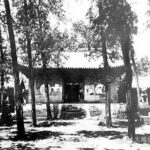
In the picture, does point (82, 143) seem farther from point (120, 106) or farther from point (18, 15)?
point (120, 106)

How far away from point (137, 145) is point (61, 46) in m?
10.5

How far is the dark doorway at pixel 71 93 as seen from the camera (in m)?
31.0

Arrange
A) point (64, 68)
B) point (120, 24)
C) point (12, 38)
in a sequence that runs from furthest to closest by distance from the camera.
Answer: point (64, 68)
point (12, 38)
point (120, 24)

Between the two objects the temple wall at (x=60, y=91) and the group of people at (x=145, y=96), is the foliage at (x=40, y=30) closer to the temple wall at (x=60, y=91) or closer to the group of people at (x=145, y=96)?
the temple wall at (x=60, y=91)

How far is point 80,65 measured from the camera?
97.2 feet

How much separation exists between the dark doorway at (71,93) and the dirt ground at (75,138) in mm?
11043

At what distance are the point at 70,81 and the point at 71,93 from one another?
1583mm

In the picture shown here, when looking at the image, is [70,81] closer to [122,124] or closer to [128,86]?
[122,124]

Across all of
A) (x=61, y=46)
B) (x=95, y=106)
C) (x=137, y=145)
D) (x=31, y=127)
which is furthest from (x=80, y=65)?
(x=137, y=145)

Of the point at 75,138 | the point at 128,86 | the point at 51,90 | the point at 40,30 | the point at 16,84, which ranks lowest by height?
the point at 75,138

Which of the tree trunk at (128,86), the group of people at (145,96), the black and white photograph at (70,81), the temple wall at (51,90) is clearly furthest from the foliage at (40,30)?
the group of people at (145,96)

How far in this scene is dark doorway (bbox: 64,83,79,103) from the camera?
3097 cm

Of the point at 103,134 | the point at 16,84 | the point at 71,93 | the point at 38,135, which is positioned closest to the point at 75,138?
the point at 103,134

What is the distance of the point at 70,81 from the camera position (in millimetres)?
30656
